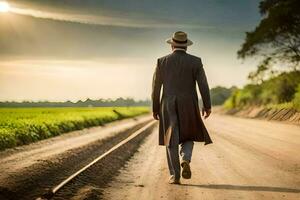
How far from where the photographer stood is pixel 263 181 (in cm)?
1088

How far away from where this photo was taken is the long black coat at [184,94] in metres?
10.8

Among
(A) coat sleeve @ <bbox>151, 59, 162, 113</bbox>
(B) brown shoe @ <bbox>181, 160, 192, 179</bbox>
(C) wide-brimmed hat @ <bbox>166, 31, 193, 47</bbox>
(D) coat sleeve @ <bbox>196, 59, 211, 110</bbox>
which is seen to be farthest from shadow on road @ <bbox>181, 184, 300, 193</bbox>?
(C) wide-brimmed hat @ <bbox>166, 31, 193, 47</bbox>

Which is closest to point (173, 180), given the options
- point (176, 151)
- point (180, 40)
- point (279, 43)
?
point (176, 151)

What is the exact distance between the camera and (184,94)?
10.8 meters

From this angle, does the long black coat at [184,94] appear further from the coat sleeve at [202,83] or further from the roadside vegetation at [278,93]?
the roadside vegetation at [278,93]

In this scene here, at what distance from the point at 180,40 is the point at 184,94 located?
0.89m

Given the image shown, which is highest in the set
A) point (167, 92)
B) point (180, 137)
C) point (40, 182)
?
point (167, 92)

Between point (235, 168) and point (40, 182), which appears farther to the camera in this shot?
point (235, 168)

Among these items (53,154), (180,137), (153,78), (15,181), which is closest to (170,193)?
(180,137)

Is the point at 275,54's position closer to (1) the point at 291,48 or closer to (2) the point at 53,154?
(1) the point at 291,48

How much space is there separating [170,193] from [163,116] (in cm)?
172

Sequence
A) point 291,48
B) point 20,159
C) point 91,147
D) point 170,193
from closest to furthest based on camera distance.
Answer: point 170,193
point 20,159
point 91,147
point 291,48

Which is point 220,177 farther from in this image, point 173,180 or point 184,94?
point 184,94

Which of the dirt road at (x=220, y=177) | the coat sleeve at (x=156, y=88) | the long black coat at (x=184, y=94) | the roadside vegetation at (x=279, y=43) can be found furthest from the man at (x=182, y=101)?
the roadside vegetation at (x=279, y=43)
